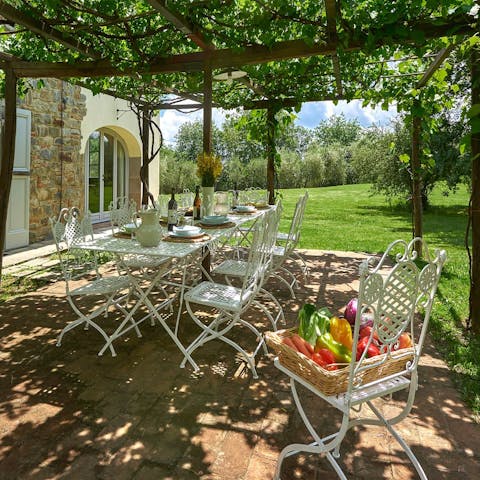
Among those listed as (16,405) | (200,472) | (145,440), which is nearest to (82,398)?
(16,405)

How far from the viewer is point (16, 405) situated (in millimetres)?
2320

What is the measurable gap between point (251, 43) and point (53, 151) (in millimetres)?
4459

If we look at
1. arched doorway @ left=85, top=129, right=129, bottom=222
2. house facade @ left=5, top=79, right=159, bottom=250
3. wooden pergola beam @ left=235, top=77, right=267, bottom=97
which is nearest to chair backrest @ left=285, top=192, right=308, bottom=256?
wooden pergola beam @ left=235, top=77, right=267, bottom=97

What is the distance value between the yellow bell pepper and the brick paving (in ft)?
1.83

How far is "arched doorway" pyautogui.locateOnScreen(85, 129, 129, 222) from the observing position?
897 centimetres

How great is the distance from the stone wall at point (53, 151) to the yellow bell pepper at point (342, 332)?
620 cm

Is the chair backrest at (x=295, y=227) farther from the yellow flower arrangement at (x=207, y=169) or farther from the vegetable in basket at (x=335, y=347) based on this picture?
the vegetable in basket at (x=335, y=347)

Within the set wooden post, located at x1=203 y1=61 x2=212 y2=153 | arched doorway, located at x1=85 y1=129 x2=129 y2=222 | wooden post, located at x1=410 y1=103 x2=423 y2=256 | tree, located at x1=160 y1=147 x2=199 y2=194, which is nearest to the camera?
wooden post, located at x1=203 y1=61 x2=212 y2=153

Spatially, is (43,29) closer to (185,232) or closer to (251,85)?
(185,232)

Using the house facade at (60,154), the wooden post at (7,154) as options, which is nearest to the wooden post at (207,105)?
the wooden post at (7,154)

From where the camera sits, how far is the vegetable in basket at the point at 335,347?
1713 mm

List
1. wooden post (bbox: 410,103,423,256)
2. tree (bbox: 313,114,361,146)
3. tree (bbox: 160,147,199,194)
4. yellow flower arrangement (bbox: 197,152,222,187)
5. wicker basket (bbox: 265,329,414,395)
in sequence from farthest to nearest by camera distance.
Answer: tree (bbox: 313,114,361,146), tree (bbox: 160,147,199,194), wooden post (bbox: 410,103,423,256), yellow flower arrangement (bbox: 197,152,222,187), wicker basket (bbox: 265,329,414,395)

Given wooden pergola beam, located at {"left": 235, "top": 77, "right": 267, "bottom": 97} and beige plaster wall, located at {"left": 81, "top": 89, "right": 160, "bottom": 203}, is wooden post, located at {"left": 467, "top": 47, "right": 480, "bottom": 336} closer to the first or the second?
wooden pergola beam, located at {"left": 235, "top": 77, "right": 267, "bottom": 97}

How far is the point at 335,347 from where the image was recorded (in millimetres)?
1746
